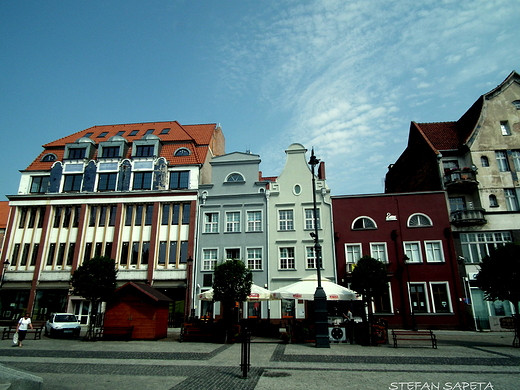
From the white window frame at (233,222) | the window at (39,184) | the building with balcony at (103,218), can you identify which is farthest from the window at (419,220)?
the window at (39,184)

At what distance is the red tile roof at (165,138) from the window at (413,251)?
20.2 meters

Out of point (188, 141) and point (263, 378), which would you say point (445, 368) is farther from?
point (188, 141)

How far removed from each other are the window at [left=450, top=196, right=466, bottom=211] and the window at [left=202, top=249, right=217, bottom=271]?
20775 millimetres

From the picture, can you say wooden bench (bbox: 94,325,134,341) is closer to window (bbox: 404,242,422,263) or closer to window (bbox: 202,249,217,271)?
window (bbox: 202,249,217,271)

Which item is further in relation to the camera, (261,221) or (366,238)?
(261,221)

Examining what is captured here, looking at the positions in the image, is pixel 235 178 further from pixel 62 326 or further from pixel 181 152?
pixel 62 326

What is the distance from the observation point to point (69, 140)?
1553 inches

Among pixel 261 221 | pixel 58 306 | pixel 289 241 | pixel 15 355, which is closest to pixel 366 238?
pixel 289 241

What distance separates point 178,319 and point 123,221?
1064 centimetres

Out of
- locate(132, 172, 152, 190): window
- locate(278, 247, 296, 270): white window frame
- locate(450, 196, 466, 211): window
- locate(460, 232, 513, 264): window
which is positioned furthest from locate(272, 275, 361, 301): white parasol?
locate(132, 172, 152, 190): window

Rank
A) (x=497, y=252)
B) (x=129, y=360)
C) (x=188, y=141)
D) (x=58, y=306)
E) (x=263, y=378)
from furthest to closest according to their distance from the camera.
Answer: (x=188, y=141), (x=58, y=306), (x=497, y=252), (x=129, y=360), (x=263, y=378)

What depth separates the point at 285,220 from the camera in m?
31.8

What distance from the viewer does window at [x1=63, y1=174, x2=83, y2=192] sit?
3544 centimetres

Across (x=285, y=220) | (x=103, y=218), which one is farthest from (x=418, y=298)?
(x=103, y=218)
